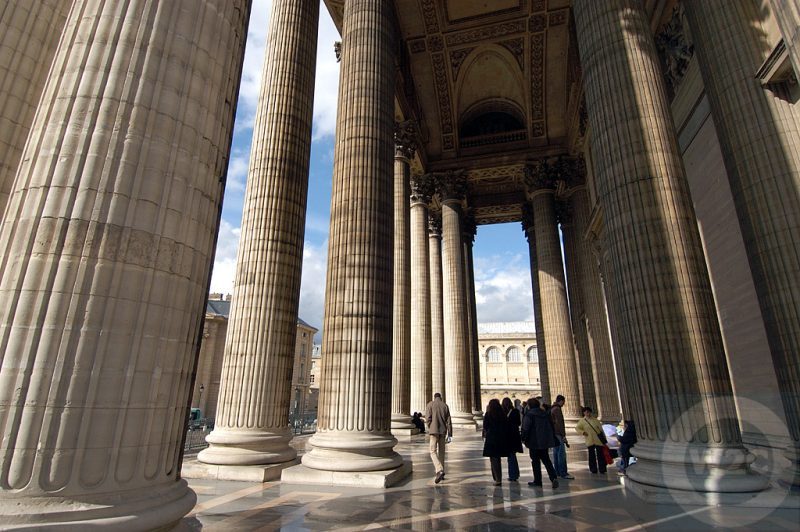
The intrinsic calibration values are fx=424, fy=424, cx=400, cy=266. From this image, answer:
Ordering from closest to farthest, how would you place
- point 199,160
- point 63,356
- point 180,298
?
1. point 63,356
2. point 180,298
3. point 199,160

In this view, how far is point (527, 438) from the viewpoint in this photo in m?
7.11

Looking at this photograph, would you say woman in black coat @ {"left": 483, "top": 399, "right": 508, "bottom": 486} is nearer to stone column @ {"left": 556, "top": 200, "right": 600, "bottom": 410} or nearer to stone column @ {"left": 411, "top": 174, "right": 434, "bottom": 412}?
stone column @ {"left": 411, "top": 174, "right": 434, "bottom": 412}

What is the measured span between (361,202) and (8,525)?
718 cm

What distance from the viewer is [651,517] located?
4645 mm

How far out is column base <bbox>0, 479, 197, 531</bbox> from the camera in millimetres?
2150

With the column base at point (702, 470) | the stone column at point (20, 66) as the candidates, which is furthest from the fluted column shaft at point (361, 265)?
the stone column at point (20, 66)

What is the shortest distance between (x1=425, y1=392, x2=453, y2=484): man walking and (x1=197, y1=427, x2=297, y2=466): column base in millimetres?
2868

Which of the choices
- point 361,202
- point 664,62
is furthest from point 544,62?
point 361,202

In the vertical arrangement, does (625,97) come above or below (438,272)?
below

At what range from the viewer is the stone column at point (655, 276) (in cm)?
531

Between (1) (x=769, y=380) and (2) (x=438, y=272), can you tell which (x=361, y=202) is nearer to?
(1) (x=769, y=380)

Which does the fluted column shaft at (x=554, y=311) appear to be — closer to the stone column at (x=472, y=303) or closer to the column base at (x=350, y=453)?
the stone column at (x=472, y=303)

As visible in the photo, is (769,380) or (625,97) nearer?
(625,97)

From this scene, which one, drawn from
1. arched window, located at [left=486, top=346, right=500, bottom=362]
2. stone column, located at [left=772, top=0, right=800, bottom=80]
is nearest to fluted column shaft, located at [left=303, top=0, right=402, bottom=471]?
stone column, located at [left=772, top=0, right=800, bottom=80]
